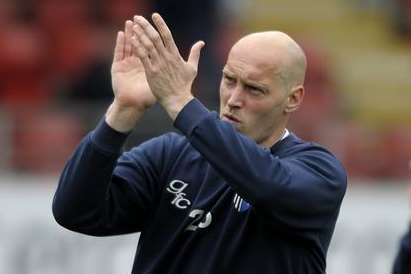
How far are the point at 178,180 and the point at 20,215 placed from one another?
16.7 ft

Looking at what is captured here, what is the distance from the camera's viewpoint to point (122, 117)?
474 cm

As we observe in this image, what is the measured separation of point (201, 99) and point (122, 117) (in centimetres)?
612

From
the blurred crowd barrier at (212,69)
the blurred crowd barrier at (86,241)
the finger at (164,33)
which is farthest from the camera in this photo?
the blurred crowd barrier at (212,69)

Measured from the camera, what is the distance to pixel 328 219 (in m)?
4.89

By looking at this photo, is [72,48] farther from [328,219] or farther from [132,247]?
[328,219]

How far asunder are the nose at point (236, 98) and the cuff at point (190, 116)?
195mm

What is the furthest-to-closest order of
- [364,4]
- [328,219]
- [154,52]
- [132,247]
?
[364,4]
[132,247]
[328,219]
[154,52]

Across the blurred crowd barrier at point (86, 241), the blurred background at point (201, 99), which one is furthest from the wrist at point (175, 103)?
the blurred crowd barrier at point (86, 241)

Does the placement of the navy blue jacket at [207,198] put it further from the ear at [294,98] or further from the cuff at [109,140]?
the ear at [294,98]

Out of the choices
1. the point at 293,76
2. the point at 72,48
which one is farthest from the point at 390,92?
the point at 293,76

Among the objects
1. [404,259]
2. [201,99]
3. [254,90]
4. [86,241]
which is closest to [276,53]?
[254,90]

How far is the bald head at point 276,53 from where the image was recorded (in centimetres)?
486

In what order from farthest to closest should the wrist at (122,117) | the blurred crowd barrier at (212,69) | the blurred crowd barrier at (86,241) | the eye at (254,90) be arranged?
the blurred crowd barrier at (212,69) → the blurred crowd barrier at (86,241) → the eye at (254,90) → the wrist at (122,117)

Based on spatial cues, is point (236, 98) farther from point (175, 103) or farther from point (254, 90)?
point (175, 103)
